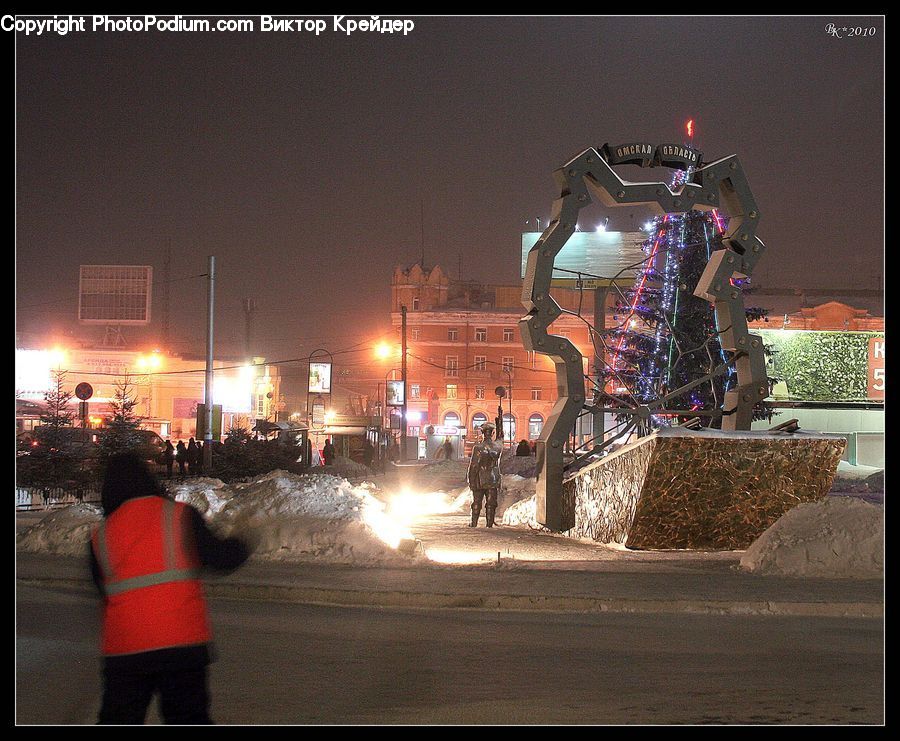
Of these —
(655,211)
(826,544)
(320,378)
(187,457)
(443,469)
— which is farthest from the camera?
(320,378)

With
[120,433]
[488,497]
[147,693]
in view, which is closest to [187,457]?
[120,433]

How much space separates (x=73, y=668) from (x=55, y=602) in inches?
138

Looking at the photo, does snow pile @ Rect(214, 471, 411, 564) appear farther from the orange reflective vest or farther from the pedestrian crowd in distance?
the pedestrian crowd in distance

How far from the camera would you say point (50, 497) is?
2275 cm

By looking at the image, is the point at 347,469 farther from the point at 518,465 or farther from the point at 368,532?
the point at 368,532

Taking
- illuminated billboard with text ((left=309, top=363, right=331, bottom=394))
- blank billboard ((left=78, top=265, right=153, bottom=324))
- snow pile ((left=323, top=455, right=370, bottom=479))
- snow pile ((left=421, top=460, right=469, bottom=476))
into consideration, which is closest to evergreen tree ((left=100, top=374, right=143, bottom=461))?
snow pile ((left=421, top=460, right=469, bottom=476))

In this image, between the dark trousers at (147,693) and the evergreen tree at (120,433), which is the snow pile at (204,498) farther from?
the dark trousers at (147,693)

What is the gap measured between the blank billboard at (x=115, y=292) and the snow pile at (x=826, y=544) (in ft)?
193

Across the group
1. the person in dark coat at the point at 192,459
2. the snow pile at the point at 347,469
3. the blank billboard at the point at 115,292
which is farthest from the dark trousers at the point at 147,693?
the blank billboard at the point at 115,292

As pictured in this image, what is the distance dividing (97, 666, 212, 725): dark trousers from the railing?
58.9 ft

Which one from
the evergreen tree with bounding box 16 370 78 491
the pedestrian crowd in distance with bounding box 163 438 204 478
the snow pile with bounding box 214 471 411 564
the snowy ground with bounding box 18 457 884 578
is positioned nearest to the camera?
the snowy ground with bounding box 18 457 884 578

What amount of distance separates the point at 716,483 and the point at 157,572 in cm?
1079

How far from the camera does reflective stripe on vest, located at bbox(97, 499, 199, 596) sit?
475 cm

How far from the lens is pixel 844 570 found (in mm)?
12055
